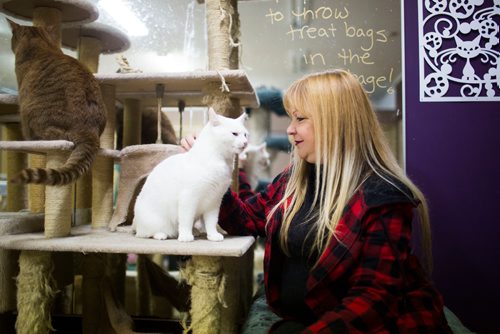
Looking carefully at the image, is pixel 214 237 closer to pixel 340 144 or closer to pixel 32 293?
pixel 340 144

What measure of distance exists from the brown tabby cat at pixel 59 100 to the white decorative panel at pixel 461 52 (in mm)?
1383

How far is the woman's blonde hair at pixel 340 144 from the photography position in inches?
40.8

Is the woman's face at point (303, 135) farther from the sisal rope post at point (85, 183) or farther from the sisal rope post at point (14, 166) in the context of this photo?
the sisal rope post at point (14, 166)

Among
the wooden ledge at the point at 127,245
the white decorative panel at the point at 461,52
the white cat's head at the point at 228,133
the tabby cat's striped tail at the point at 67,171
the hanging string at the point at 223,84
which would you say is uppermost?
the white decorative panel at the point at 461,52

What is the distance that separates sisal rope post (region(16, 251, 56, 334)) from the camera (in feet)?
4.07

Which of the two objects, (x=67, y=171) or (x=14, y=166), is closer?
(x=67, y=171)

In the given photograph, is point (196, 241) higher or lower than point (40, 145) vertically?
lower

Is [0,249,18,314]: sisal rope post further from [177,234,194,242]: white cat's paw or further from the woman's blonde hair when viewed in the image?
the woman's blonde hair

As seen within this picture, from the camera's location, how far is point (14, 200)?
212cm

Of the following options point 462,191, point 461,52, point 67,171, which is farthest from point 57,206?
point 461,52

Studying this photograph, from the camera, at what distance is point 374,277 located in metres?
0.89

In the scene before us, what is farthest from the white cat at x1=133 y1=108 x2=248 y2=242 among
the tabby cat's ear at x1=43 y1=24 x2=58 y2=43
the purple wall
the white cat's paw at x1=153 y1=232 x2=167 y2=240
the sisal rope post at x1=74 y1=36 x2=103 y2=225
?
the purple wall

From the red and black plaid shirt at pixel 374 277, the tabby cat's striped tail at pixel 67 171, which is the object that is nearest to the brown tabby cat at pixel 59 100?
the tabby cat's striped tail at pixel 67 171

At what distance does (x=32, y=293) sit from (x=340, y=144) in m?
1.08
